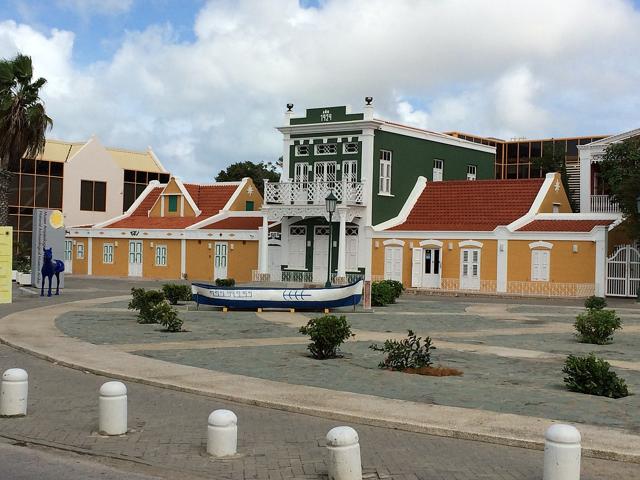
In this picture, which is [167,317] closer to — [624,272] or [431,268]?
[431,268]

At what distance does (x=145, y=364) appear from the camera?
14.6 metres

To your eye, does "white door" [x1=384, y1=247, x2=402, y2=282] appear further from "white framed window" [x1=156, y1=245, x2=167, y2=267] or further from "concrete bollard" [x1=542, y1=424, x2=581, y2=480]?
"concrete bollard" [x1=542, y1=424, x2=581, y2=480]

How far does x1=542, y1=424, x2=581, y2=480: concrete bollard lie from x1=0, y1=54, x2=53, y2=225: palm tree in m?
36.5

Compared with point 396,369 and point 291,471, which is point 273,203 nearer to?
→ point 396,369

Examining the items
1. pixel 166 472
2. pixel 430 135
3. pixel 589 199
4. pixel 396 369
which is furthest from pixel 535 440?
pixel 430 135

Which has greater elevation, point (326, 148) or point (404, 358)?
point (326, 148)

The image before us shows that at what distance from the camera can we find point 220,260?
48219mm

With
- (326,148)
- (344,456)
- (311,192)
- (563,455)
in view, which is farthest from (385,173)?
(563,455)

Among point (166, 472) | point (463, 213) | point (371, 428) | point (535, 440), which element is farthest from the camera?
point (463, 213)

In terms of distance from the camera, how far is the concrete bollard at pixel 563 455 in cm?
728

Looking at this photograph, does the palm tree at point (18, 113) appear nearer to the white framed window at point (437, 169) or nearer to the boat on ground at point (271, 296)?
the boat on ground at point (271, 296)

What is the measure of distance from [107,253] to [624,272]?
103 feet

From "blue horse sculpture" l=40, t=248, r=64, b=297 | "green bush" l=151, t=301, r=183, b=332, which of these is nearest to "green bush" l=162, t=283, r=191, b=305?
"blue horse sculpture" l=40, t=248, r=64, b=297

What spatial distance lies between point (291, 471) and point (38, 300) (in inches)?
958
